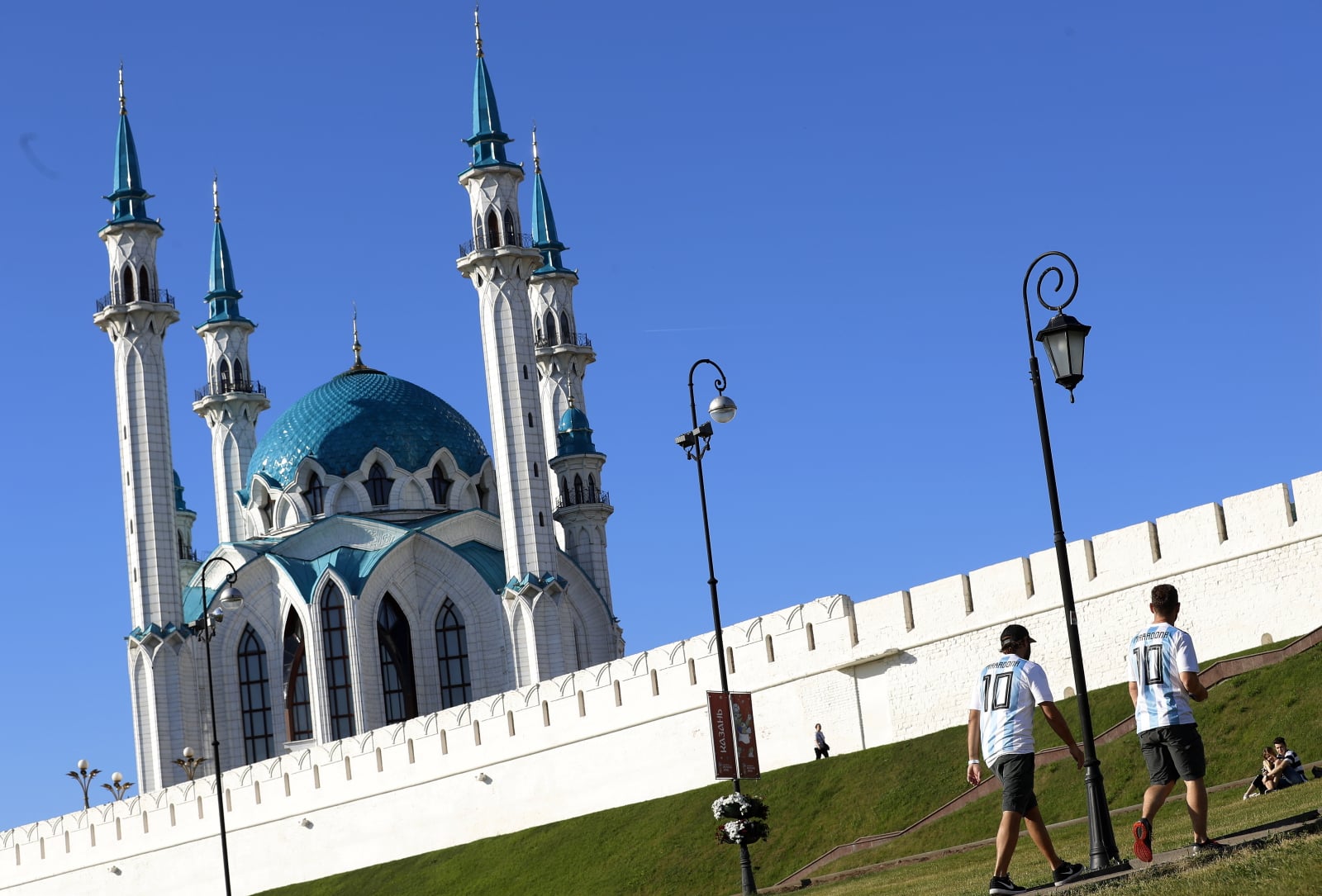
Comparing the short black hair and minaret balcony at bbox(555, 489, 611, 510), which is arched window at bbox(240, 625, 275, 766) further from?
the short black hair

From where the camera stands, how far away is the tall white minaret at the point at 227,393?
72.6 meters

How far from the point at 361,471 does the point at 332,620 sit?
711 cm

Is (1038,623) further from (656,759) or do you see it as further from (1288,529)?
(656,759)

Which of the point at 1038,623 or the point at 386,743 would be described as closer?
the point at 1038,623

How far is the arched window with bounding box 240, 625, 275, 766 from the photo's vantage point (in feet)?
206

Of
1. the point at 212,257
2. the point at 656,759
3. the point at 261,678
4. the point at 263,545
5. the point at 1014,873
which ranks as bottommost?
the point at 1014,873

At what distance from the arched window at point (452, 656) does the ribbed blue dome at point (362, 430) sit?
6.53m

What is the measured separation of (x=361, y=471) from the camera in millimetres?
67688

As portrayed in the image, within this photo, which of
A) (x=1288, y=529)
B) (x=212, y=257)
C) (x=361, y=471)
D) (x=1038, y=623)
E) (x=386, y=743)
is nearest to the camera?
(x=1288, y=529)

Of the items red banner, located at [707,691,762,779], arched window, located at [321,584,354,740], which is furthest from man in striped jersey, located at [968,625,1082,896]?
arched window, located at [321,584,354,740]

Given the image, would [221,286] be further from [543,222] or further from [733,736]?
[733,736]

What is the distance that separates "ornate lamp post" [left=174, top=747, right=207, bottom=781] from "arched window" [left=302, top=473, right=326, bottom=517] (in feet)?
37.8

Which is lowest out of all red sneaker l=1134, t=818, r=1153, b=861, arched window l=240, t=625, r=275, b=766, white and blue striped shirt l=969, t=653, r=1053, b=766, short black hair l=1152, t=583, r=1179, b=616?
red sneaker l=1134, t=818, r=1153, b=861

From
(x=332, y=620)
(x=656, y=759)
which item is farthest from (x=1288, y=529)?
(x=332, y=620)
